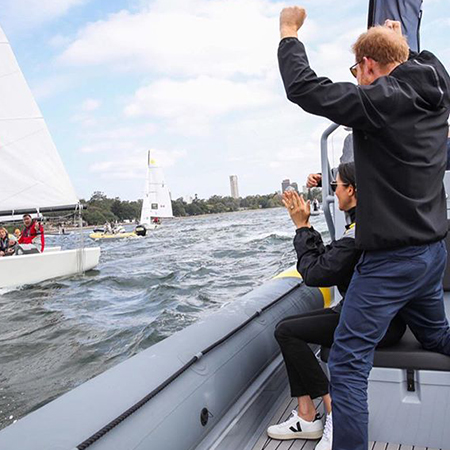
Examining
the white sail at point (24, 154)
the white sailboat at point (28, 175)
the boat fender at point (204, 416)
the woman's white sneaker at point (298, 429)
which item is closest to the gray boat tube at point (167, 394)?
the boat fender at point (204, 416)

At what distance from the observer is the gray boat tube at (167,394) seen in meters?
1.48

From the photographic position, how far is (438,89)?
4.64 feet

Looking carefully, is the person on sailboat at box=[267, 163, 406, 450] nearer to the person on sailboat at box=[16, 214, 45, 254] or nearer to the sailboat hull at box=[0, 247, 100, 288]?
the sailboat hull at box=[0, 247, 100, 288]

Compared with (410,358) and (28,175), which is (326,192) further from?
(28,175)

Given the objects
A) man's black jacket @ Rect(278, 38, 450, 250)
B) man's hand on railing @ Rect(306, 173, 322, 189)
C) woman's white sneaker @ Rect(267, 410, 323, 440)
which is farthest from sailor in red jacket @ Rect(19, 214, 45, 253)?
man's black jacket @ Rect(278, 38, 450, 250)

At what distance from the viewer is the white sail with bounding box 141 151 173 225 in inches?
1796

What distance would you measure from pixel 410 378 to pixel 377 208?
783 mm

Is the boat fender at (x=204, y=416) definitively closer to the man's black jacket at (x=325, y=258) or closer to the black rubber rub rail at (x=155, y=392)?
the black rubber rub rail at (x=155, y=392)

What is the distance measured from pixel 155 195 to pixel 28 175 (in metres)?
33.7

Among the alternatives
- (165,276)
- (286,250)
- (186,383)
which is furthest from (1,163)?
(186,383)

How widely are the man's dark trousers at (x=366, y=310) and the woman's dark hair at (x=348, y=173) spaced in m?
0.42

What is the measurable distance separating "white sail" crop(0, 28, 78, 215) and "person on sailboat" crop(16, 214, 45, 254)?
0.39 meters

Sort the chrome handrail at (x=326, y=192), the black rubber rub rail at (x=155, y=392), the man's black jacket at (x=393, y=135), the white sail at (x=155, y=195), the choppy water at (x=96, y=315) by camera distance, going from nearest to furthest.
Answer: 1. the man's black jacket at (x=393, y=135)
2. the black rubber rub rail at (x=155, y=392)
3. the chrome handrail at (x=326, y=192)
4. the choppy water at (x=96, y=315)
5. the white sail at (x=155, y=195)

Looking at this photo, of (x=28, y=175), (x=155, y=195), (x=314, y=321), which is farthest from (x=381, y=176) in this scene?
(x=155, y=195)
